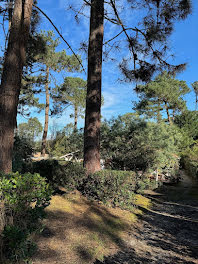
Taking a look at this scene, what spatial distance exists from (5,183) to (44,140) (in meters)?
19.8

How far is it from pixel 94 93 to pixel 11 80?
2.97 metres

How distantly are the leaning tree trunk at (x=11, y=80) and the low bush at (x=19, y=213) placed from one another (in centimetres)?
205

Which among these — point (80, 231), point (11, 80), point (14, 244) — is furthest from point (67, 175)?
point (14, 244)

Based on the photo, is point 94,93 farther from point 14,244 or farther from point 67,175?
point 14,244

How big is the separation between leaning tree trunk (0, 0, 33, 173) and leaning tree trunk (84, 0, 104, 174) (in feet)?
8.30

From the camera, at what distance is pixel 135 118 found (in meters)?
10.3

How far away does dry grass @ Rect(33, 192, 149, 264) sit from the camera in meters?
3.11

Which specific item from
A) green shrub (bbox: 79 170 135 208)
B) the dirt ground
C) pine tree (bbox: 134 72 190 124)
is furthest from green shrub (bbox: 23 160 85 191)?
pine tree (bbox: 134 72 190 124)

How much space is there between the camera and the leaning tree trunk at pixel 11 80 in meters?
4.35

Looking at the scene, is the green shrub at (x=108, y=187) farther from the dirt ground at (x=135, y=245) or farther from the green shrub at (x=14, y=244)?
the green shrub at (x=14, y=244)

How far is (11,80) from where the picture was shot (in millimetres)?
4547

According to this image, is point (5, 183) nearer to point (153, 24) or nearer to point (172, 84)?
point (153, 24)

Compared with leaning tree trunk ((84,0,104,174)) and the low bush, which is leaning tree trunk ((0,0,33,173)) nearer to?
the low bush

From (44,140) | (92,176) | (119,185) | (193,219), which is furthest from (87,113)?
(44,140)
